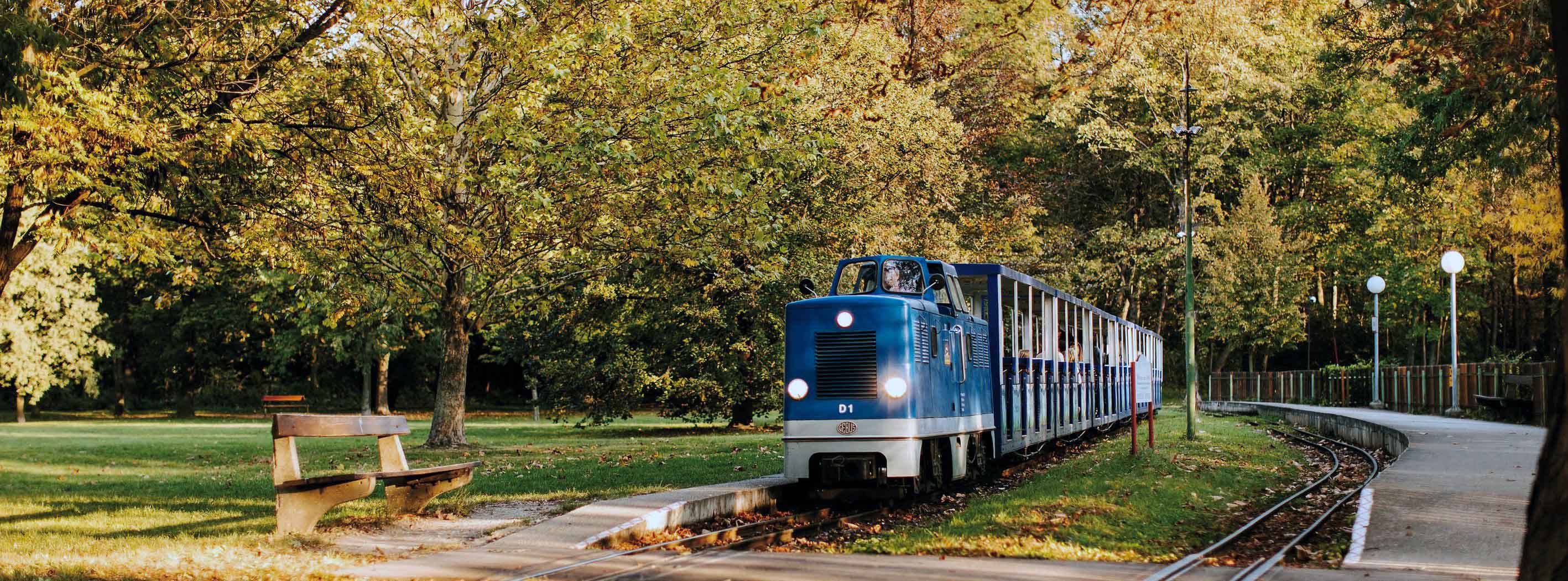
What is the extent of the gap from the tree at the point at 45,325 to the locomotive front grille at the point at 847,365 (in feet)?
120

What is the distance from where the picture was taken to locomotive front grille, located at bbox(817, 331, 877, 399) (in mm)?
15141

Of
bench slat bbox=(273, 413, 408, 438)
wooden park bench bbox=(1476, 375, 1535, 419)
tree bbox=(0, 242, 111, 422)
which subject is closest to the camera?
bench slat bbox=(273, 413, 408, 438)

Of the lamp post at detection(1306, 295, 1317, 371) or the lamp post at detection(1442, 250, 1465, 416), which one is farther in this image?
the lamp post at detection(1306, 295, 1317, 371)

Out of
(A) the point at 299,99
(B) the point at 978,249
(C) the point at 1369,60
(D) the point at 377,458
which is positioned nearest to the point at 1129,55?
(B) the point at 978,249

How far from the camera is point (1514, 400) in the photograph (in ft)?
103

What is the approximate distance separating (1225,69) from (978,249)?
1969cm

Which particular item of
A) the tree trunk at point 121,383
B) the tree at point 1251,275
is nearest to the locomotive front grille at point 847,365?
the tree at point 1251,275

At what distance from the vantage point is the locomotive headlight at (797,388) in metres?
15.3

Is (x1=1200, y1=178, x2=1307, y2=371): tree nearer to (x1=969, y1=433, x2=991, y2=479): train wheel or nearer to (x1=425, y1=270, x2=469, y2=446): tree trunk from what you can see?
(x1=425, y1=270, x2=469, y2=446): tree trunk

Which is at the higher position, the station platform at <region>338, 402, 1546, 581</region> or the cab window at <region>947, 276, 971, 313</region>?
the cab window at <region>947, 276, 971, 313</region>

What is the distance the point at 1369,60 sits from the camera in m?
25.9

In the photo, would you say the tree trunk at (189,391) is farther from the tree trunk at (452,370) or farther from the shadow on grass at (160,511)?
the shadow on grass at (160,511)

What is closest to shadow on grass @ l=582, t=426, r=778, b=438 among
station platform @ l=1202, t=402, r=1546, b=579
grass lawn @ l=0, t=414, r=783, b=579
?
grass lawn @ l=0, t=414, r=783, b=579

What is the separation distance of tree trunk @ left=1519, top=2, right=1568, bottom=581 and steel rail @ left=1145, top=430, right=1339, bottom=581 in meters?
4.27
